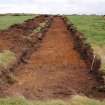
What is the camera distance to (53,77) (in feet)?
54.0

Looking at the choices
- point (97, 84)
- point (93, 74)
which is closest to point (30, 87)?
point (97, 84)

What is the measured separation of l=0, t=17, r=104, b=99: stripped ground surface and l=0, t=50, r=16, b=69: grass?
0.49 m

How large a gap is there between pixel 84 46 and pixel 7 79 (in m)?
9.71

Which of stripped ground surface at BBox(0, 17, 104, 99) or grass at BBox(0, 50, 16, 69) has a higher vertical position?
grass at BBox(0, 50, 16, 69)

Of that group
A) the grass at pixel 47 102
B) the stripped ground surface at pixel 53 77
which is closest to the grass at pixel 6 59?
the stripped ground surface at pixel 53 77

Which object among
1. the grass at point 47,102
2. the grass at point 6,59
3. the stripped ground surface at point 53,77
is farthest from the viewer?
the grass at point 6,59

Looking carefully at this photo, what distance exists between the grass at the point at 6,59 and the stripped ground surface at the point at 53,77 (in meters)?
0.49

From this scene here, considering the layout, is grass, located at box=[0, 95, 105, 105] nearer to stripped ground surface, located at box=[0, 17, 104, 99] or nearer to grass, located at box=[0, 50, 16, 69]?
stripped ground surface, located at box=[0, 17, 104, 99]

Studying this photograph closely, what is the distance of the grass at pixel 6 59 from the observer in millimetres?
16766

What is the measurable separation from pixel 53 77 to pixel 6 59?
2716 millimetres

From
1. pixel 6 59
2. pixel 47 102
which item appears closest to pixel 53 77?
pixel 6 59

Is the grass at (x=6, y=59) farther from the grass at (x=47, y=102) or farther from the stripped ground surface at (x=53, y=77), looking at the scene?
the grass at (x=47, y=102)

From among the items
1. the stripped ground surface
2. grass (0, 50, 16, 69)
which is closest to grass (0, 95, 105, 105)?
the stripped ground surface

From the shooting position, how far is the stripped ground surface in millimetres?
13773
